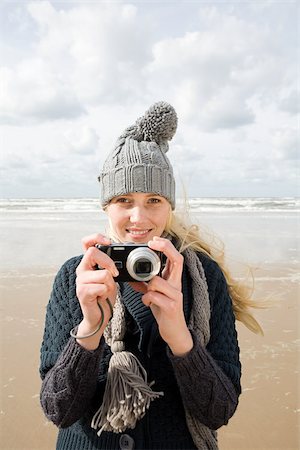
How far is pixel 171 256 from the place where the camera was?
4.65 feet

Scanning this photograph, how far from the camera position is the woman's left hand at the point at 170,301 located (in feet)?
4.59

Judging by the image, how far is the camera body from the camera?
1402 millimetres

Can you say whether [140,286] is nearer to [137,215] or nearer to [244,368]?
[137,215]

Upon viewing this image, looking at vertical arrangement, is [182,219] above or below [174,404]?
above

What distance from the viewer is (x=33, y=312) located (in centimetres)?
458

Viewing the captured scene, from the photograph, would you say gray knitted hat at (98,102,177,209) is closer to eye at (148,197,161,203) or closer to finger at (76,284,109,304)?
eye at (148,197,161,203)

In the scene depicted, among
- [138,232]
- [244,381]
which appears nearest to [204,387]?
[138,232]

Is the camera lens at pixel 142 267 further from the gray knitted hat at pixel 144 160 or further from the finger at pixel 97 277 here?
the gray knitted hat at pixel 144 160

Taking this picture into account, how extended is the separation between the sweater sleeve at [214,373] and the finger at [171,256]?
22cm

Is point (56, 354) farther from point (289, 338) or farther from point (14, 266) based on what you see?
point (14, 266)

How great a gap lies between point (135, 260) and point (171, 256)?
0.12 meters

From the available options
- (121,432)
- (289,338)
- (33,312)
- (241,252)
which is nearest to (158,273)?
(121,432)

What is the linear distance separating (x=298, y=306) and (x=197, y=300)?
11.9ft

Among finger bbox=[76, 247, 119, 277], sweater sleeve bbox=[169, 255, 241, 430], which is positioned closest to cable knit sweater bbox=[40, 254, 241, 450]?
sweater sleeve bbox=[169, 255, 241, 430]
